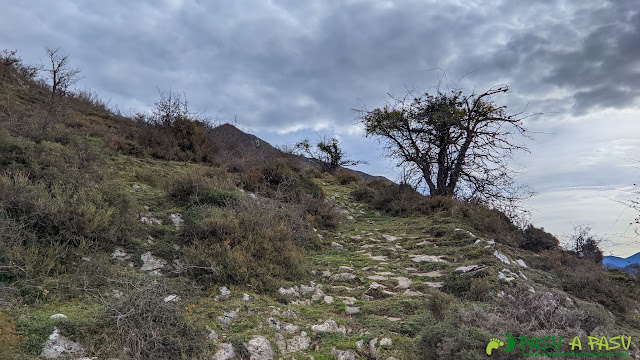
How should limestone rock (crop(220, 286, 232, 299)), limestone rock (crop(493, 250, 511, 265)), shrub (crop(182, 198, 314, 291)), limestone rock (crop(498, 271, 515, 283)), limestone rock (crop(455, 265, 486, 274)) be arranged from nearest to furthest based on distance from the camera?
limestone rock (crop(220, 286, 232, 299)) → shrub (crop(182, 198, 314, 291)) → limestone rock (crop(498, 271, 515, 283)) → limestone rock (crop(455, 265, 486, 274)) → limestone rock (crop(493, 250, 511, 265))

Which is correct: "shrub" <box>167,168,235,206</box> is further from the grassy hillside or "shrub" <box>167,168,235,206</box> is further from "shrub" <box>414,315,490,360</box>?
"shrub" <box>414,315,490,360</box>

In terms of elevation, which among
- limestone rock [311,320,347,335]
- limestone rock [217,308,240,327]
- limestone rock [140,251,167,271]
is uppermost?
limestone rock [140,251,167,271]

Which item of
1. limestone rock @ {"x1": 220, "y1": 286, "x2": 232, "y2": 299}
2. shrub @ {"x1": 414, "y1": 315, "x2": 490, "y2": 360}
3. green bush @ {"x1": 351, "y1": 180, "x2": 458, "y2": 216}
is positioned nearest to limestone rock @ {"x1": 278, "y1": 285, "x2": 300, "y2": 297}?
limestone rock @ {"x1": 220, "y1": 286, "x2": 232, "y2": 299}

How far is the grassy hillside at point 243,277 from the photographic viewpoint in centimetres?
318

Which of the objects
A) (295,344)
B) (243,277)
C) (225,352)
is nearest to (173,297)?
(243,277)

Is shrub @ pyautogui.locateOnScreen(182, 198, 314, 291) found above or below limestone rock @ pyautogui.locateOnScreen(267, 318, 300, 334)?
above

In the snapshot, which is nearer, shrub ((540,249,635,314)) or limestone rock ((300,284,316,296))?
limestone rock ((300,284,316,296))

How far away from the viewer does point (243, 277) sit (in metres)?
4.95

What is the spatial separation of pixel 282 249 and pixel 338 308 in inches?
58.7

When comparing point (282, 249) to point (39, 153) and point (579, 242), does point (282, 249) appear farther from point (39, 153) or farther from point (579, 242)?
point (579, 242)

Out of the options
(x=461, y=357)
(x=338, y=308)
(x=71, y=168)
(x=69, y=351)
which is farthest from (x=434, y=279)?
(x=71, y=168)

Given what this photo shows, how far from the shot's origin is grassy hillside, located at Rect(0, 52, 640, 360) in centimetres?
318

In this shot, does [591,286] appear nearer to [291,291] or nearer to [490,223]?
[490,223]

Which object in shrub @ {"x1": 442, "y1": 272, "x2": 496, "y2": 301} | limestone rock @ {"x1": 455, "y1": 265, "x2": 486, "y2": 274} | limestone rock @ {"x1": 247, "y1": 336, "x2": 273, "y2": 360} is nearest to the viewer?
limestone rock @ {"x1": 247, "y1": 336, "x2": 273, "y2": 360}
